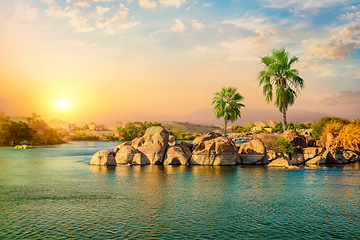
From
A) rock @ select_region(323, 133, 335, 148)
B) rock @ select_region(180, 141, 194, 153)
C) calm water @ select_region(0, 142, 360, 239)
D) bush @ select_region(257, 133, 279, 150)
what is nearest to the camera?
calm water @ select_region(0, 142, 360, 239)

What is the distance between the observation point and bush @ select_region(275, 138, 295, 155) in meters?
34.8

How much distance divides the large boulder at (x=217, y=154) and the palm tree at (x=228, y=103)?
1341cm

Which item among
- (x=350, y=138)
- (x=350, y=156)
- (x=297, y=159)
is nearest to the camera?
(x=297, y=159)

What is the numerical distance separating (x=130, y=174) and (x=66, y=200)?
9874 mm

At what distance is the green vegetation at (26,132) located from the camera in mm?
88875

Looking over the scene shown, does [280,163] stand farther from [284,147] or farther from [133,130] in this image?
[133,130]

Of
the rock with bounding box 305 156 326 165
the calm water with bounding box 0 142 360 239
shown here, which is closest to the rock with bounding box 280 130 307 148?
the rock with bounding box 305 156 326 165

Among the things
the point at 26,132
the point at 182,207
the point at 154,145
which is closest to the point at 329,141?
the point at 154,145

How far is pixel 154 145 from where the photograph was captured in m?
35.5

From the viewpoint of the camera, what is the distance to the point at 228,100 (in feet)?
154

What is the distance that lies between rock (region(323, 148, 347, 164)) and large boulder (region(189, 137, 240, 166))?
1186cm

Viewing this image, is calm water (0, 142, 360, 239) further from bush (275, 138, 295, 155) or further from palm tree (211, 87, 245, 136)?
palm tree (211, 87, 245, 136)

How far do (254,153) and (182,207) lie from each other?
22.4 metres

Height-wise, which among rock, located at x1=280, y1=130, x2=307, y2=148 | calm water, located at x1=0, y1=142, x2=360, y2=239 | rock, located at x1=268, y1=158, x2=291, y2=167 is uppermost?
rock, located at x1=280, y1=130, x2=307, y2=148
